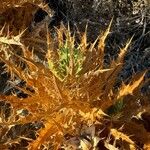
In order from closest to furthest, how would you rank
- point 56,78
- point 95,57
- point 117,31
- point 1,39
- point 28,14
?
point 56,78 → point 95,57 → point 1,39 → point 28,14 → point 117,31

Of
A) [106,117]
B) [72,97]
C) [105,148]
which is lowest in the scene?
[105,148]

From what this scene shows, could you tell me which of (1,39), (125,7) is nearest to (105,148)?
(1,39)

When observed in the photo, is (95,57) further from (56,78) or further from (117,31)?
(117,31)

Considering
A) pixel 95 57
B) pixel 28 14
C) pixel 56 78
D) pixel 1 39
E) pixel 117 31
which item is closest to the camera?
pixel 56 78

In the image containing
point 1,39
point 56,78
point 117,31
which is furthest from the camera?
point 117,31

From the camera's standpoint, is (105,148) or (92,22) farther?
(92,22)

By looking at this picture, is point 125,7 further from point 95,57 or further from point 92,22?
point 95,57

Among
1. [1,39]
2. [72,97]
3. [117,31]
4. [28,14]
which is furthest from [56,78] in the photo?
[117,31]

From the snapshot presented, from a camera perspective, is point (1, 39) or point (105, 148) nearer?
point (105, 148)

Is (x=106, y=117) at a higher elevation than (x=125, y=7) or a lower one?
lower
